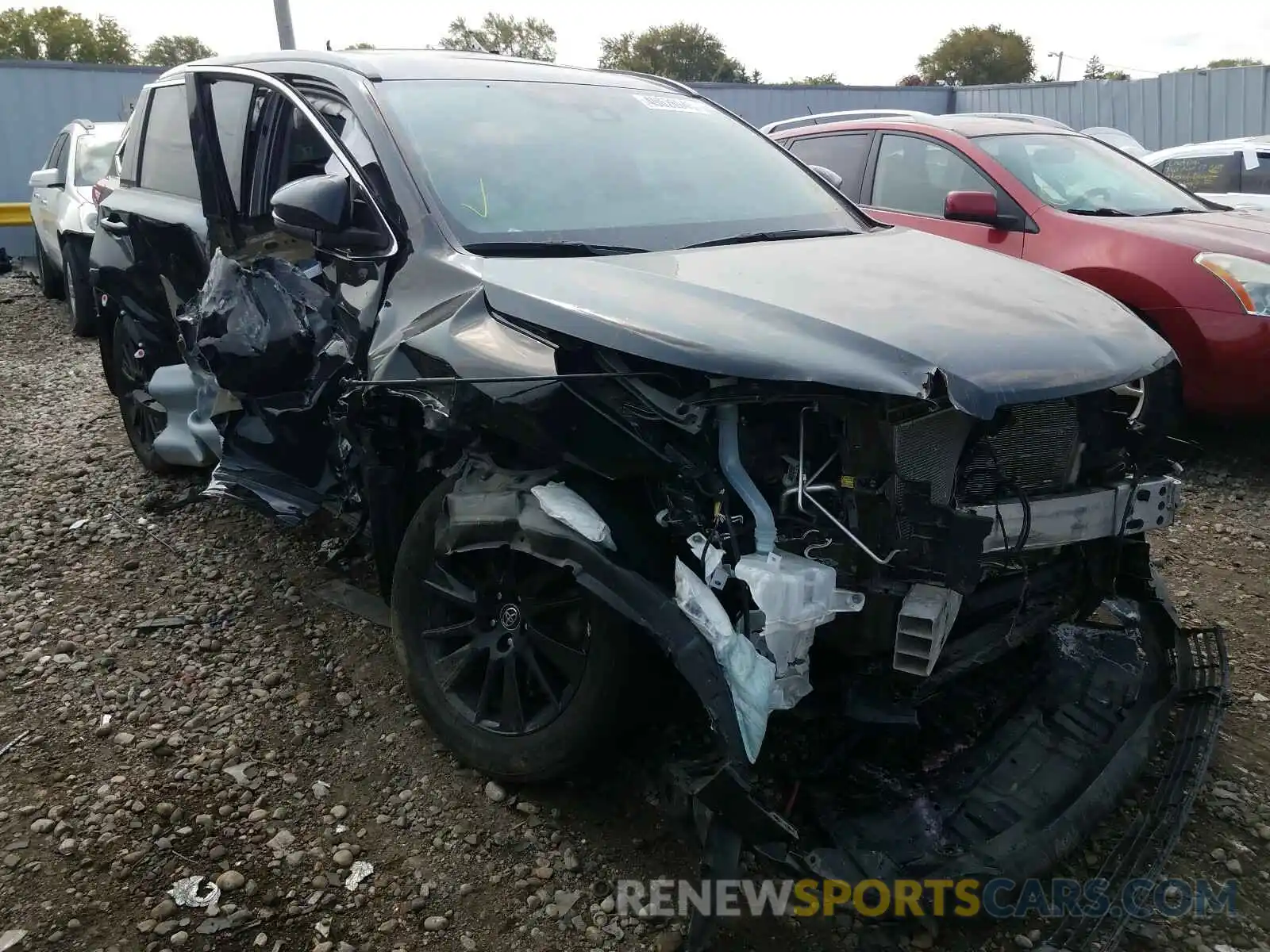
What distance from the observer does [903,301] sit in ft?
7.95

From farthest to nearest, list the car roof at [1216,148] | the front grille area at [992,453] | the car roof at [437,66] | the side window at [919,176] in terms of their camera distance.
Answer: the car roof at [1216,148] → the side window at [919,176] → the car roof at [437,66] → the front grille area at [992,453]

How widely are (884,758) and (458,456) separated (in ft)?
4.79

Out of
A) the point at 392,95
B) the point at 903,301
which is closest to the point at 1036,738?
the point at 903,301

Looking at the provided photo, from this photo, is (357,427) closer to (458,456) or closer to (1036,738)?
(458,456)

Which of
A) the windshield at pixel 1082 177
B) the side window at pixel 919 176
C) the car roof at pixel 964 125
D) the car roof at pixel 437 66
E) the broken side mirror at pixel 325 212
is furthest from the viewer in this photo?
the car roof at pixel 964 125

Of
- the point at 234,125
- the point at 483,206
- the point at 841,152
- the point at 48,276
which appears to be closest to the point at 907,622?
the point at 483,206

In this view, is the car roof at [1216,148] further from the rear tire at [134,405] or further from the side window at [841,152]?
the rear tire at [134,405]

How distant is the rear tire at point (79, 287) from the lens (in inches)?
307

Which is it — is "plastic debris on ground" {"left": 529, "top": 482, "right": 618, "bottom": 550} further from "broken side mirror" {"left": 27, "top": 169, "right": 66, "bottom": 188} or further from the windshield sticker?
"broken side mirror" {"left": 27, "top": 169, "right": 66, "bottom": 188}

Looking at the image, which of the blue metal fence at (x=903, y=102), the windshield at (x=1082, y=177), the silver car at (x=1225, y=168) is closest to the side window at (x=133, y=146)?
the windshield at (x=1082, y=177)

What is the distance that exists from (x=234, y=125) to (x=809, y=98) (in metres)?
18.5

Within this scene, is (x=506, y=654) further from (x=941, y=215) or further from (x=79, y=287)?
(x=79, y=287)

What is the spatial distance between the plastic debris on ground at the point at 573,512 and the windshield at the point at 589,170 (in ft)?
2.66

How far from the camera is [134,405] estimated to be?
5.02 meters
